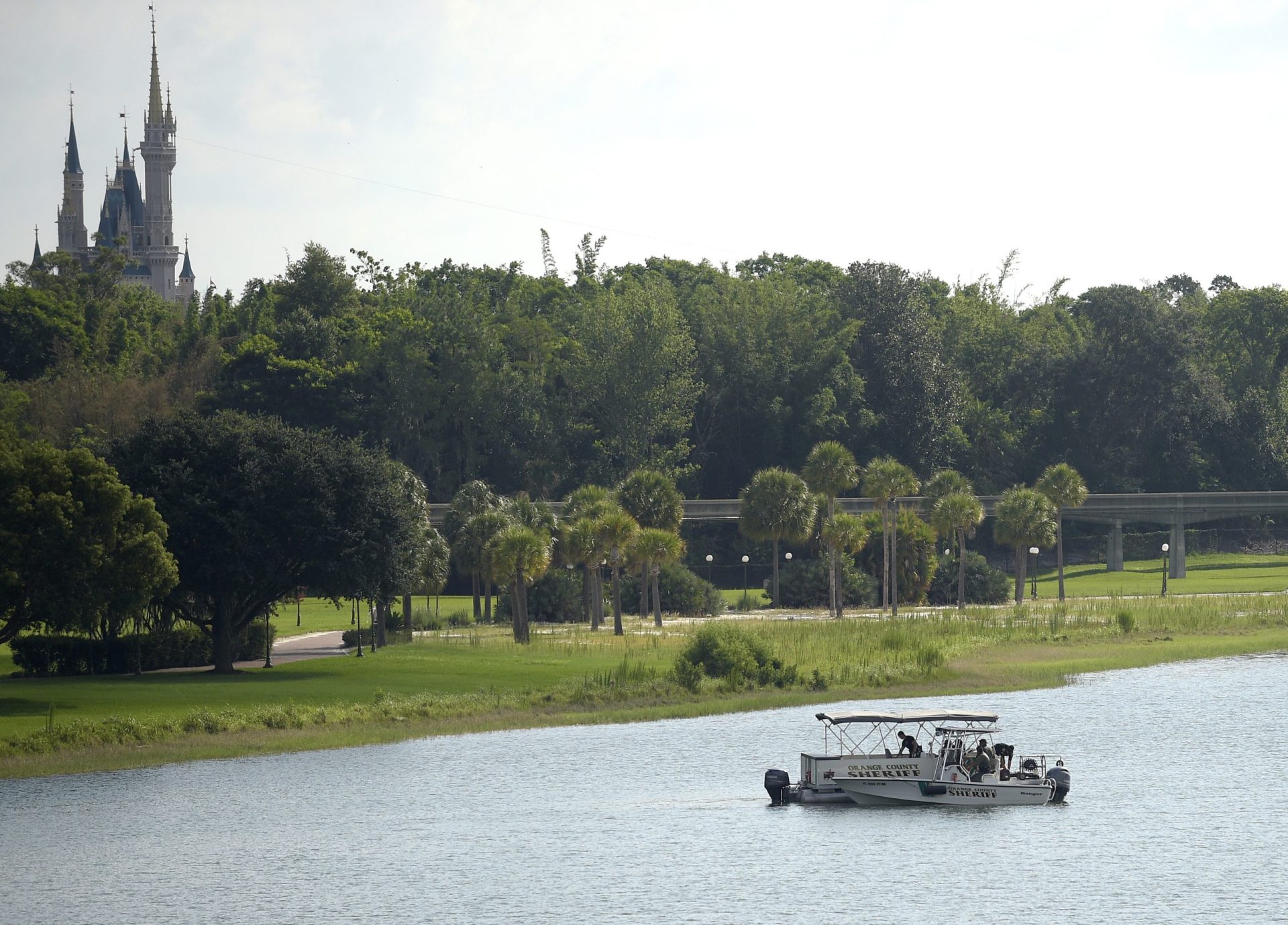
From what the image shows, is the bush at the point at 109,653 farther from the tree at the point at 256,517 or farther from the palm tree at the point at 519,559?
the palm tree at the point at 519,559

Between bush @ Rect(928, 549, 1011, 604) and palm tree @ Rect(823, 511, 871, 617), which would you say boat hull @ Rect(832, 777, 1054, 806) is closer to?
palm tree @ Rect(823, 511, 871, 617)

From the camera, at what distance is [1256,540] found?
504 feet

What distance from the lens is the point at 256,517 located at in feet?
233

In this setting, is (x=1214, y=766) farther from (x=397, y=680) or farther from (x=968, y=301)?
(x=968, y=301)

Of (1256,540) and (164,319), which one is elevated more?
(164,319)

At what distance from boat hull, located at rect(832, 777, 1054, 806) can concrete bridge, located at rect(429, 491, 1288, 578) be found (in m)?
76.4

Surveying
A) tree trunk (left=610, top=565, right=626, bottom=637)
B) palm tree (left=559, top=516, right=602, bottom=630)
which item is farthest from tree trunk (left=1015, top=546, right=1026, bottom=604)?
palm tree (left=559, top=516, right=602, bottom=630)

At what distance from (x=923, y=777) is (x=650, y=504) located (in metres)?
54.6

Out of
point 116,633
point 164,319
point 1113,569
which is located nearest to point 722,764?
point 116,633

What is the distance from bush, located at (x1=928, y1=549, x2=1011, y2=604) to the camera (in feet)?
381

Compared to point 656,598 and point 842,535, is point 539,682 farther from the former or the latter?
point 842,535

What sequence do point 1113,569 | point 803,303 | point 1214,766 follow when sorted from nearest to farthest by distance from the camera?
1. point 1214,766
2. point 1113,569
3. point 803,303

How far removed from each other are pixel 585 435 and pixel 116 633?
80.9 metres

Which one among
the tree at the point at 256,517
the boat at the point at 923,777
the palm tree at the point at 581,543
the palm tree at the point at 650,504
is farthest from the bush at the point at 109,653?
the palm tree at the point at 650,504
